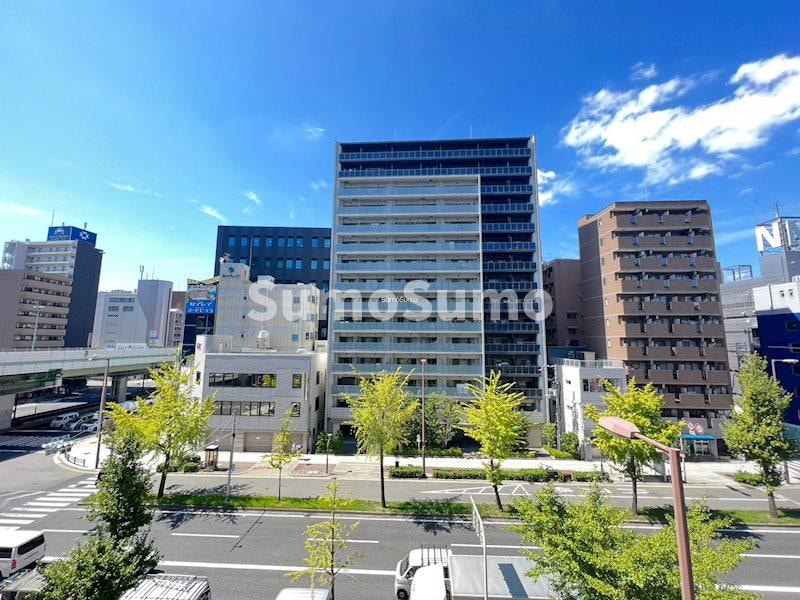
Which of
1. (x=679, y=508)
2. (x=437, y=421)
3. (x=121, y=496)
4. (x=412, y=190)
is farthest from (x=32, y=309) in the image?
(x=679, y=508)

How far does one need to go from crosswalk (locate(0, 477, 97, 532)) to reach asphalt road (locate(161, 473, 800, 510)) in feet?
18.0

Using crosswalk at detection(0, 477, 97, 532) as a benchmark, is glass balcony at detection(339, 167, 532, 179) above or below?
above

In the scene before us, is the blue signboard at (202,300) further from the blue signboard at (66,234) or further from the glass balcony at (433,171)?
the blue signboard at (66,234)

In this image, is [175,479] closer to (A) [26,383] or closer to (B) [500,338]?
(A) [26,383]

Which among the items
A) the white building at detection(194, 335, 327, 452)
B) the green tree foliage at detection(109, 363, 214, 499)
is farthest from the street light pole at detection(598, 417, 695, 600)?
the white building at detection(194, 335, 327, 452)

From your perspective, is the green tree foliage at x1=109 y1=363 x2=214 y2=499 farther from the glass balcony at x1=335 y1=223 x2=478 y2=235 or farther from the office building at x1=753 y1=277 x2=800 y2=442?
the office building at x1=753 y1=277 x2=800 y2=442

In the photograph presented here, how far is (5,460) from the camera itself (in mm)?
32812

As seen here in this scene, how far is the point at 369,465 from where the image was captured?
34000 mm

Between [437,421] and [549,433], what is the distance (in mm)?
13092

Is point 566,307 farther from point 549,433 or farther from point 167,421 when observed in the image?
point 167,421

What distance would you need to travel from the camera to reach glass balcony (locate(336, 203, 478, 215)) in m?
49.4

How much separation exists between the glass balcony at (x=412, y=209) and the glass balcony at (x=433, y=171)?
456cm

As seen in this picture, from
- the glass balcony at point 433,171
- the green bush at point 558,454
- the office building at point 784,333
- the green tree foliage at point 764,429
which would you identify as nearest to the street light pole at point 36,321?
the glass balcony at point 433,171

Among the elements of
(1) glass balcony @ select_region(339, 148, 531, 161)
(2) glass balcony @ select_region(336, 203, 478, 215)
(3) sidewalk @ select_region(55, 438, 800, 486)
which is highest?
(1) glass balcony @ select_region(339, 148, 531, 161)
